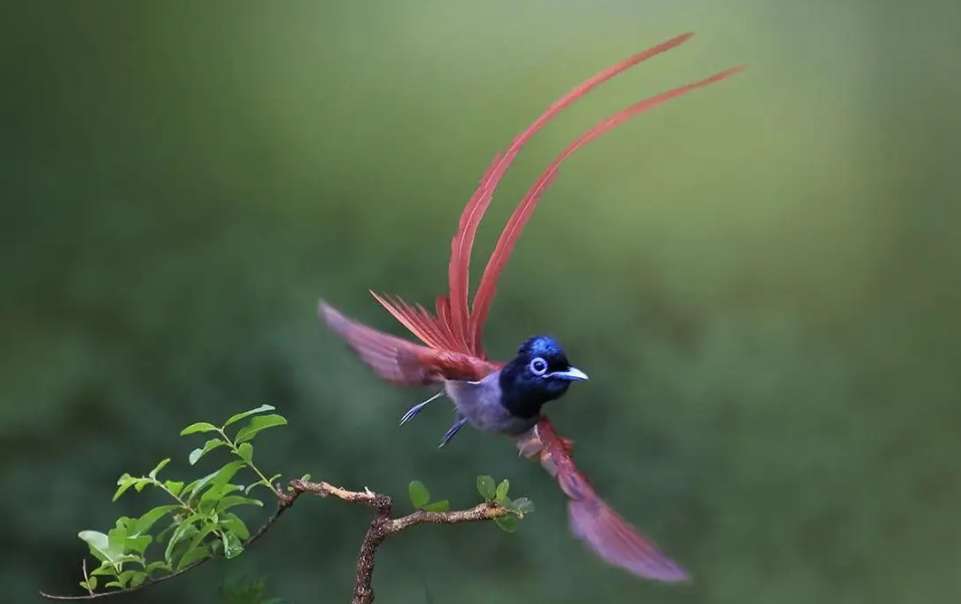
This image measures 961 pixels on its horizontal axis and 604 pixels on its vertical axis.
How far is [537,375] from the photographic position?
0.75 m

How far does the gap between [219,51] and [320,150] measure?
7.0 inches

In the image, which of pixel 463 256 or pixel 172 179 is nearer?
pixel 463 256

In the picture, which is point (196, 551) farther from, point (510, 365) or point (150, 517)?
point (510, 365)

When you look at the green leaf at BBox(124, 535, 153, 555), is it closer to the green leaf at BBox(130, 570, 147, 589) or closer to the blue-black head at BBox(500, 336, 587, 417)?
the green leaf at BBox(130, 570, 147, 589)

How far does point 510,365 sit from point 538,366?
3 centimetres

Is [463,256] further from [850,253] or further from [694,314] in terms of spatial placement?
[850,253]

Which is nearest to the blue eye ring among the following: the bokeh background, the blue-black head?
the blue-black head

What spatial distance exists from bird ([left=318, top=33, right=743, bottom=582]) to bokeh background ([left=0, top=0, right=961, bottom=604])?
16.8 inches

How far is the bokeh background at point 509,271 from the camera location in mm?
1213

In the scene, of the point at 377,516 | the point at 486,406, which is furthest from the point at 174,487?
→ the point at 486,406

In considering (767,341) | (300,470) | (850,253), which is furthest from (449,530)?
(850,253)

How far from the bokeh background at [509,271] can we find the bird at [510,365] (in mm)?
428

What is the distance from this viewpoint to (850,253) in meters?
1.34

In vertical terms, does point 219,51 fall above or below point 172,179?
above
